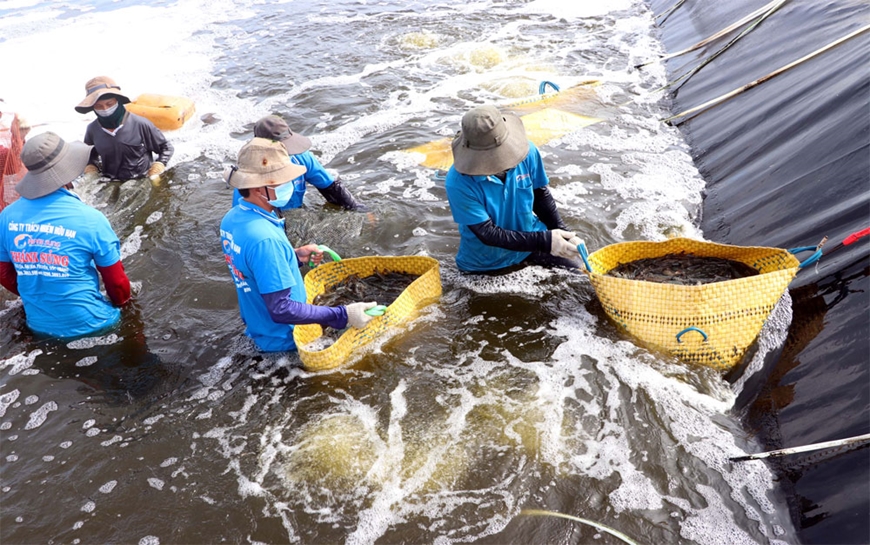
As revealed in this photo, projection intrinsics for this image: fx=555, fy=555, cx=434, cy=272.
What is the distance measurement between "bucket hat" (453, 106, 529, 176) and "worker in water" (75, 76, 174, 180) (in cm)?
463

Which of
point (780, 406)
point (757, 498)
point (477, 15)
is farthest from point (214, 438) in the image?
point (477, 15)

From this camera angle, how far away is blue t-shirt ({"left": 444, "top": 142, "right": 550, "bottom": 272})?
394 cm

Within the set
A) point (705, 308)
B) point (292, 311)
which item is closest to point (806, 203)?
point (705, 308)

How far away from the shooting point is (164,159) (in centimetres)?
700

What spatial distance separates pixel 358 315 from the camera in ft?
12.0

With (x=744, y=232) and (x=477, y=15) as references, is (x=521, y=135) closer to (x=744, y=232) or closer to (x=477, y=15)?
(x=744, y=232)

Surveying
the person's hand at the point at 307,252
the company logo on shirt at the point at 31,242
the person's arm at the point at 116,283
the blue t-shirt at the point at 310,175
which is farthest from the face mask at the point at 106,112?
the person's hand at the point at 307,252

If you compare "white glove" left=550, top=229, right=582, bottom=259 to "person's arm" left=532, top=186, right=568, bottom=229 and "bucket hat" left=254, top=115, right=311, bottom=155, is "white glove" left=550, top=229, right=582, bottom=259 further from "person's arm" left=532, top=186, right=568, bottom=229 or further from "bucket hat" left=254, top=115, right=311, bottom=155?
"bucket hat" left=254, top=115, right=311, bottom=155

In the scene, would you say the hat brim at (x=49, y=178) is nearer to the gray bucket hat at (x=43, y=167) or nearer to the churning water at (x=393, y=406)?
the gray bucket hat at (x=43, y=167)

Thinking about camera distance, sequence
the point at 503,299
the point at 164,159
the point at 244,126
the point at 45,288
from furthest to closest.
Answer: the point at 244,126 < the point at 164,159 < the point at 503,299 < the point at 45,288

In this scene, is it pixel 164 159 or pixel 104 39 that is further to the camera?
pixel 104 39

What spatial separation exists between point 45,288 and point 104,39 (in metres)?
13.9

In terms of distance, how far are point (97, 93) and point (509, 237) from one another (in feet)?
16.6

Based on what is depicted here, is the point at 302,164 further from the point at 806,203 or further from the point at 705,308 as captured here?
Answer: the point at 806,203
